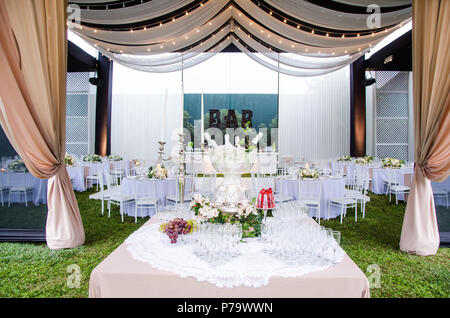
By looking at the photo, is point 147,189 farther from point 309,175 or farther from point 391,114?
point 391,114

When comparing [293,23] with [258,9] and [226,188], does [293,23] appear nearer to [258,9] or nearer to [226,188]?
[258,9]

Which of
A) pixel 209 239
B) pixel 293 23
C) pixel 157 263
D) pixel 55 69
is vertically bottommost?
pixel 157 263

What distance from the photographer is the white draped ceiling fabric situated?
320 centimetres

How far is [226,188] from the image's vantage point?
2957 mm

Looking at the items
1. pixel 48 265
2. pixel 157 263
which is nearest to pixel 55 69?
pixel 48 265

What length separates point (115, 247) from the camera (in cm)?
360

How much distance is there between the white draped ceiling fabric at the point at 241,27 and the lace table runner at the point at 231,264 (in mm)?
2747

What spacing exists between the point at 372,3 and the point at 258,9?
1402mm

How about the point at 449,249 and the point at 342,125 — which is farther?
the point at 342,125

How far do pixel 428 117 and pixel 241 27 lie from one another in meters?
3.32

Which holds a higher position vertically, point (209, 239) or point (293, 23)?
point (293, 23)

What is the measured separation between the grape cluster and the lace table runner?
65mm

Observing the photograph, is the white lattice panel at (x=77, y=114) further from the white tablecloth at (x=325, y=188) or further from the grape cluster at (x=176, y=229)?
the grape cluster at (x=176, y=229)

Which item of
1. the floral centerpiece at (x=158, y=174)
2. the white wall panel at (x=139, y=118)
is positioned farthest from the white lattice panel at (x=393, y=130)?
the floral centerpiece at (x=158, y=174)
